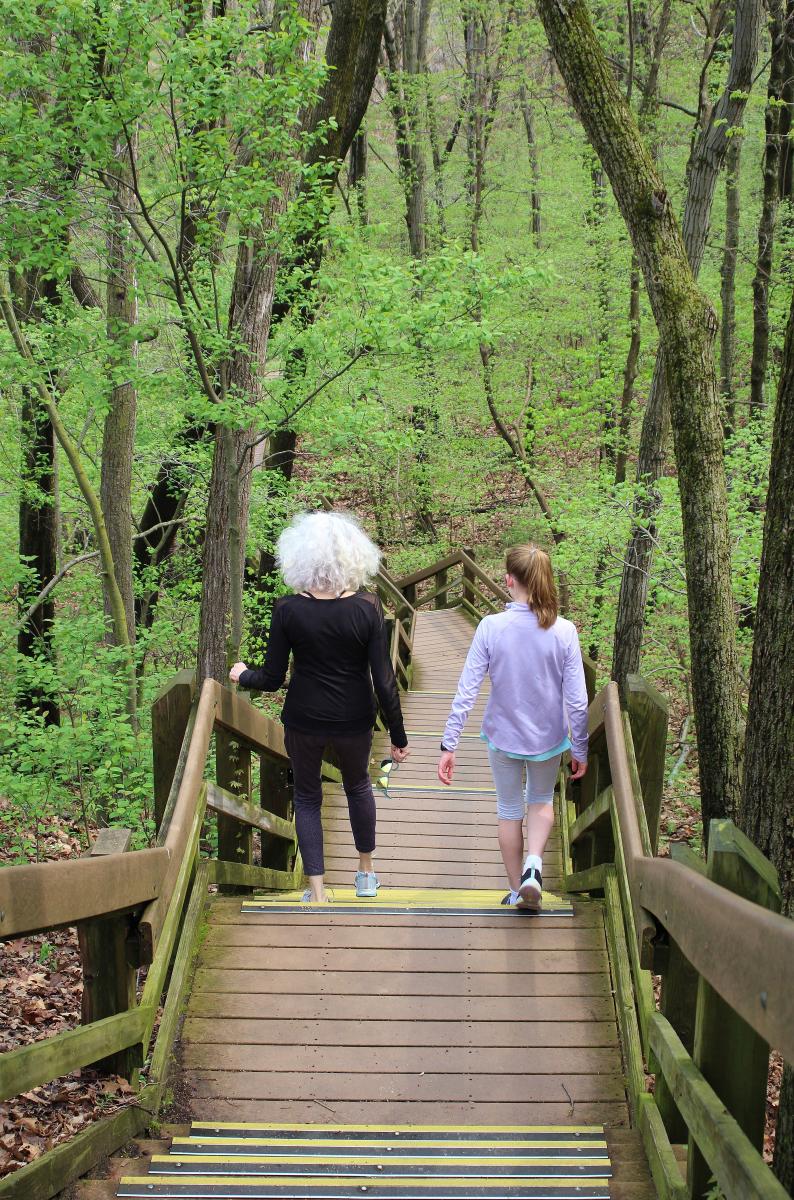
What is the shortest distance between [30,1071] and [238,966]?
186cm

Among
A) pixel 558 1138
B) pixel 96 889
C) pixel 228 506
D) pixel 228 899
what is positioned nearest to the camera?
pixel 96 889

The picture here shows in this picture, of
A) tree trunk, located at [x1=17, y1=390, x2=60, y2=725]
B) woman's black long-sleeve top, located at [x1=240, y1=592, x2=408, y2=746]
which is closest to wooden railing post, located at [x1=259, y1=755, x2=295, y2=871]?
woman's black long-sleeve top, located at [x1=240, y1=592, x2=408, y2=746]

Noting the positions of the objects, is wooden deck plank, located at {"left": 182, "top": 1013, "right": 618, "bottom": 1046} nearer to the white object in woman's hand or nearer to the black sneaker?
the black sneaker

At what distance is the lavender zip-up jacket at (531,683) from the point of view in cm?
479

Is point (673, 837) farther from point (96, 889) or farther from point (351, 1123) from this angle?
point (96, 889)

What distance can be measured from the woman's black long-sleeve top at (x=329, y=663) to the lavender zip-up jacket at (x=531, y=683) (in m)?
0.42

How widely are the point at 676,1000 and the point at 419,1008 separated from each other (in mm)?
1269

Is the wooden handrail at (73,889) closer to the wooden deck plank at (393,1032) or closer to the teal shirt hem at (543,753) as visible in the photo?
the wooden deck plank at (393,1032)

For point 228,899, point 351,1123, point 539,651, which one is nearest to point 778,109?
point 539,651

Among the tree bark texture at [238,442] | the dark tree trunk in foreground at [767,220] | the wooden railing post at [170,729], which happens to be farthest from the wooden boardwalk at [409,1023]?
the dark tree trunk in foreground at [767,220]

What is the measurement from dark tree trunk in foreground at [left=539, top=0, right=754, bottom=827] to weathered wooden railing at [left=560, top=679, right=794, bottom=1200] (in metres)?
2.35

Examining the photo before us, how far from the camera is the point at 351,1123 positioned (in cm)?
330

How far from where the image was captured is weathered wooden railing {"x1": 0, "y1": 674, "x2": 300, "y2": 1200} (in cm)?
235

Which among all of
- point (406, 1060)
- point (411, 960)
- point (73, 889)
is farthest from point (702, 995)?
point (411, 960)
